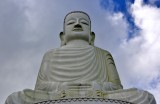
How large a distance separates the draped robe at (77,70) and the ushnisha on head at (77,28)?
14.8 inches

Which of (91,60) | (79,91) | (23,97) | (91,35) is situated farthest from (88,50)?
(23,97)

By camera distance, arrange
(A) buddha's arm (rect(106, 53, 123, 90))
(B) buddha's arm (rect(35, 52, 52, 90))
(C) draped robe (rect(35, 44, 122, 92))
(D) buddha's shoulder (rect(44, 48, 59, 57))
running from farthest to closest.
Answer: (D) buddha's shoulder (rect(44, 48, 59, 57)) → (A) buddha's arm (rect(106, 53, 123, 90)) → (B) buddha's arm (rect(35, 52, 52, 90)) → (C) draped robe (rect(35, 44, 122, 92))

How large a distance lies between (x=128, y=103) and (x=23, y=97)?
1854mm

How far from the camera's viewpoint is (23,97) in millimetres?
7855

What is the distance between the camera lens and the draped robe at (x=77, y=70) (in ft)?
28.7

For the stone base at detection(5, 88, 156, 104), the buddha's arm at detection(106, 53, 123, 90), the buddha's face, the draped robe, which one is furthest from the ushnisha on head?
the stone base at detection(5, 88, 156, 104)

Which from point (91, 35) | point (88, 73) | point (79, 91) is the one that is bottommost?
point (79, 91)

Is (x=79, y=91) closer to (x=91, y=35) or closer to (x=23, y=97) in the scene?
(x=23, y=97)

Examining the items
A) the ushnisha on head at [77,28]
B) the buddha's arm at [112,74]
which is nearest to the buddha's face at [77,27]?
the ushnisha on head at [77,28]

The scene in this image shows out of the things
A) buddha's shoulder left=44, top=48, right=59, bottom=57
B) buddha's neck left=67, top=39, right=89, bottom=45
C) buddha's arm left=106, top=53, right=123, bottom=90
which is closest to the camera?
buddha's arm left=106, top=53, right=123, bottom=90

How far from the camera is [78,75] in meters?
9.20

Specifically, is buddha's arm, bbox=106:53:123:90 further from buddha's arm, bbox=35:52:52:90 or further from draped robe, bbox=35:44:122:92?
buddha's arm, bbox=35:52:52:90

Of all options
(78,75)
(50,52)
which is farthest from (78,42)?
(78,75)

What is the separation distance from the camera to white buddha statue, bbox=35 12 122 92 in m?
8.81
